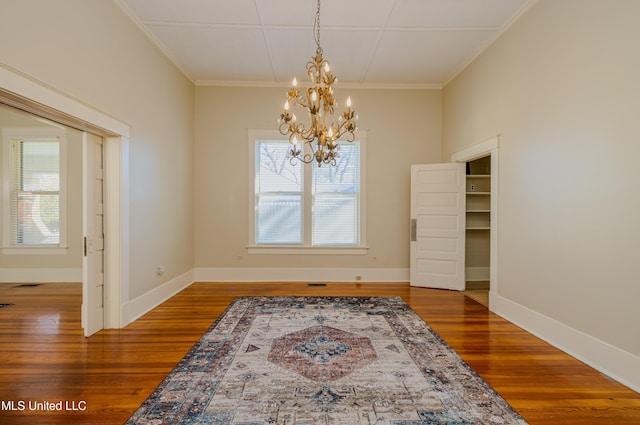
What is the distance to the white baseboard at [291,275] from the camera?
5469 millimetres

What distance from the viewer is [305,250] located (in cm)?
552

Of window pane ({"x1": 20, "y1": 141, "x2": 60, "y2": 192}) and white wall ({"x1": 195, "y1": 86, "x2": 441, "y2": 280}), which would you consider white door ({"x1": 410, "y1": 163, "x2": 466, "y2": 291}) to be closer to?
white wall ({"x1": 195, "y1": 86, "x2": 441, "y2": 280})

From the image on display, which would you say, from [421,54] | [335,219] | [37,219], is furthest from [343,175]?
[37,219]

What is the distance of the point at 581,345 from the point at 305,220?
3.92m

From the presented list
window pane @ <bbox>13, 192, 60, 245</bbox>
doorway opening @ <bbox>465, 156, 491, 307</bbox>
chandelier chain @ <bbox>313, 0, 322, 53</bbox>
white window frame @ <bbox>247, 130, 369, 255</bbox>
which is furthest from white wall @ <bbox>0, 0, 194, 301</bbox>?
doorway opening @ <bbox>465, 156, 491, 307</bbox>

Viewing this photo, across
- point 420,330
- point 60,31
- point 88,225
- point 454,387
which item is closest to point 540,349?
point 420,330

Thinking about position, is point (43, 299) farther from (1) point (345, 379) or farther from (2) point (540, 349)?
(2) point (540, 349)

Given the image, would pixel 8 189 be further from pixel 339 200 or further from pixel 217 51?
pixel 339 200

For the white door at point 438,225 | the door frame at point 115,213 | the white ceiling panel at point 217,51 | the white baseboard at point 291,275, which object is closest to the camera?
the door frame at point 115,213

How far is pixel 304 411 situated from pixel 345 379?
1.53ft

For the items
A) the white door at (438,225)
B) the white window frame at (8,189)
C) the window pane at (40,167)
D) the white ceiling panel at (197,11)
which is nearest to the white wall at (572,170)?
the white door at (438,225)

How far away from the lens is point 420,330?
326 centimetres

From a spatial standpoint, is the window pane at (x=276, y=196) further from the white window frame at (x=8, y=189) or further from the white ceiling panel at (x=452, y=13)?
the white window frame at (x=8, y=189)

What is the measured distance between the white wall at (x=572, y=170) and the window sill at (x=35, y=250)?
705 centimetres
